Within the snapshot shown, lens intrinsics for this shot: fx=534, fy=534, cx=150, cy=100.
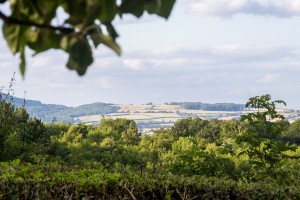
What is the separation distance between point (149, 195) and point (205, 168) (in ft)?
12.1

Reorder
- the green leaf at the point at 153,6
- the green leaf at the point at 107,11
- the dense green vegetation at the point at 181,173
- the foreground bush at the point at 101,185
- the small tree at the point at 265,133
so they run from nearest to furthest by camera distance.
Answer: the green leaf at the point at 107,11 → the green leaf at the point at 153,6 → the foreground bush at the point at 101,185 → the dense green vegetation at the point at 181,173 → the small tree at the point at 265,133

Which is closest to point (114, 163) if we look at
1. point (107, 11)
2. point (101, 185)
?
point (101, 185)

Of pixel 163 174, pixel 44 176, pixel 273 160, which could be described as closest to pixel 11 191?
pixel 44 176

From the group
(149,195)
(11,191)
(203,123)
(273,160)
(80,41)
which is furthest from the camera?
(203,123)

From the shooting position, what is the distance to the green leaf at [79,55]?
1215mm

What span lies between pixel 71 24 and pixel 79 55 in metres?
0.07

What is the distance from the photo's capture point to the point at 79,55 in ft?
4.05

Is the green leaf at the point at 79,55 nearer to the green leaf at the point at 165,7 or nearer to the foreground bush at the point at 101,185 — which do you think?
the green leaf at the point at 165,7

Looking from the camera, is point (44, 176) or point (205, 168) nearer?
point (44, 176)

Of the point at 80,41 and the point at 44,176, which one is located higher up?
the point at 80,41

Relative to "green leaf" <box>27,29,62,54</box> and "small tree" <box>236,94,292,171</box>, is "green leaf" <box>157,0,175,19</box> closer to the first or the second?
"green leaf" <box>27,29,62,54</box>

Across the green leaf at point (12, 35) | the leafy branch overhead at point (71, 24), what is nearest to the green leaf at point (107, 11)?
the leafy branch overhead at point (71, 24)

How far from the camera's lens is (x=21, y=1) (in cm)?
125

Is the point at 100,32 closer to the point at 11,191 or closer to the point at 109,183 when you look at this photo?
the point at 11,191
